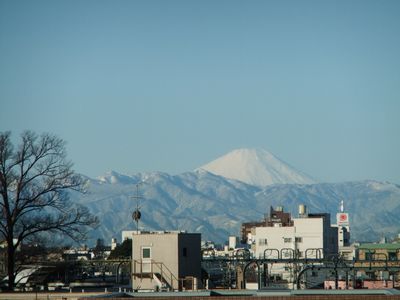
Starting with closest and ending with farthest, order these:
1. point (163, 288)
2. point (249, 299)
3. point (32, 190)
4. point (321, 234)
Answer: point (249, 299) < point (163, 288) < point (32, 190) < point (321, 234)

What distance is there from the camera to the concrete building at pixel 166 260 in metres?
60.5

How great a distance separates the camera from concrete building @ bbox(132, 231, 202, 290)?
2383 inches

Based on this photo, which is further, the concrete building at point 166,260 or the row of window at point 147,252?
the row of window at point 147,252

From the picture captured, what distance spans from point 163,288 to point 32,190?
48.2ft

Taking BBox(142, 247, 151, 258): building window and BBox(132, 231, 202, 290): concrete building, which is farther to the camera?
BBox(142, 247, 151, 258): building window

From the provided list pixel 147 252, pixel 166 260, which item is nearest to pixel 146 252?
pixel 147 252

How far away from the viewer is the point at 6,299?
1939 inches

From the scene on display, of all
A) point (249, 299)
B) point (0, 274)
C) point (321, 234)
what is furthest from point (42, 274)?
point (321, 234)

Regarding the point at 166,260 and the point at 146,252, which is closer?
the point at 166,260

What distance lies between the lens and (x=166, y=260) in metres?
60.6

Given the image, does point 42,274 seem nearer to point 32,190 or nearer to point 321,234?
point 32,190

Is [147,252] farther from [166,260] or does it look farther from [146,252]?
[166,260]

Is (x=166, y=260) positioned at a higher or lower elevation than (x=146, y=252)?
lower

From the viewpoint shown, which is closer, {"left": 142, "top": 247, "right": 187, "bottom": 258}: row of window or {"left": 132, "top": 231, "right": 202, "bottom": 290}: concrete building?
{"left": 132, "top": 231, "right": 202, "bottom": 290}: concrete building
